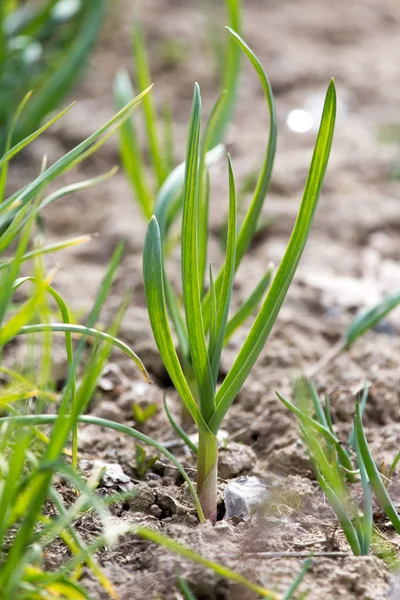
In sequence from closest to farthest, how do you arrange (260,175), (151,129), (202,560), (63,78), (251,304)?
(202,560), (260,175), (251,304), (151,129), (63,78)

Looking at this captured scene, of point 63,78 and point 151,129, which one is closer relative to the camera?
point 151,129

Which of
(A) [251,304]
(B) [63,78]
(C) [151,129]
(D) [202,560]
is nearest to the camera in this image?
(D) [202,560]

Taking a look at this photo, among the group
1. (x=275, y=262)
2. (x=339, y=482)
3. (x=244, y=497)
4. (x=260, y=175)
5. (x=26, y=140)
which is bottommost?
(x=275, y=262)

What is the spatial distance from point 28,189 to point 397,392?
82 centimetres

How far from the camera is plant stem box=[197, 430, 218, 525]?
3.43 feet

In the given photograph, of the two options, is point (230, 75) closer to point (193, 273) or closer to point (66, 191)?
point (66, 191)

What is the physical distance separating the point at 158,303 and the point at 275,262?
3.11 ft

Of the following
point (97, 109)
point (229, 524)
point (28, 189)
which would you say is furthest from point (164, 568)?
point (97, 109)

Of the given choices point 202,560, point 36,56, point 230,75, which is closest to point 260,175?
point 202,560

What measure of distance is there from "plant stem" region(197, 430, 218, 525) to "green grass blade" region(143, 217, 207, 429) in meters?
0.03

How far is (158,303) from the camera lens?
3.28 feet

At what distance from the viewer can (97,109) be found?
2.72m

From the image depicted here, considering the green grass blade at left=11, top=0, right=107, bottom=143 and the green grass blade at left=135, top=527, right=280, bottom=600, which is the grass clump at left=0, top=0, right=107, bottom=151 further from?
the green grass blade at left=135, top=527, right=280, bottom=600

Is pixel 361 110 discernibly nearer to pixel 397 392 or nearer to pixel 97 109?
pixel 97 109
